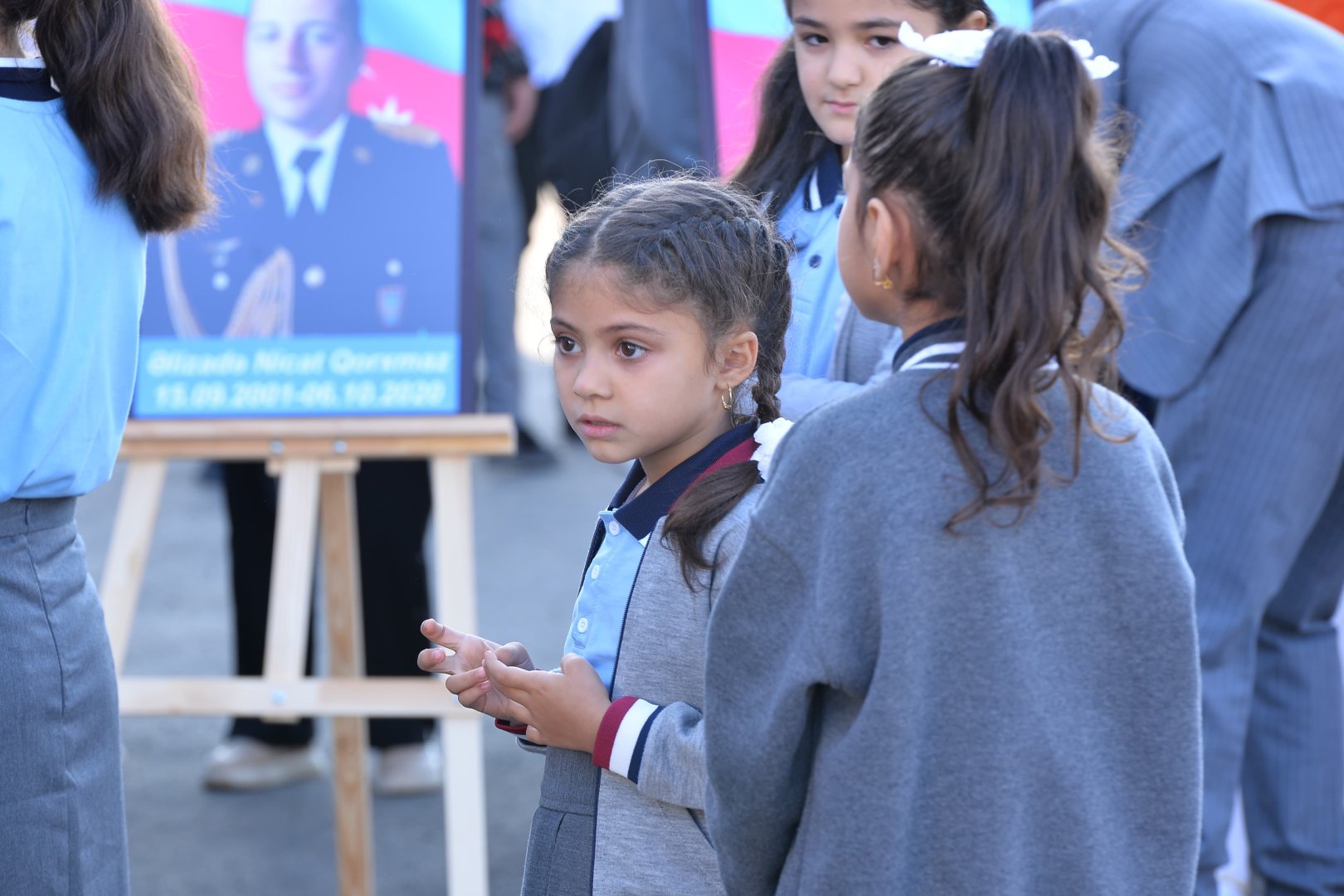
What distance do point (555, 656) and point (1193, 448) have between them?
7.92ft

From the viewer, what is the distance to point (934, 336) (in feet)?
4.25

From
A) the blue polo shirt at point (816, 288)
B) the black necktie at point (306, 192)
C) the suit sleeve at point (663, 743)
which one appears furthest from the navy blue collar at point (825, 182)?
the black necktie at point (306, 192)

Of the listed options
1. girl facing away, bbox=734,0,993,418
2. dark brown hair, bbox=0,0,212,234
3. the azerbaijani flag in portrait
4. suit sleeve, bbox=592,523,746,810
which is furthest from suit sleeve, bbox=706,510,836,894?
the azerbaijani flag in portrait

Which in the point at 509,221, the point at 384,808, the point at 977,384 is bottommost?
the point at 384,808

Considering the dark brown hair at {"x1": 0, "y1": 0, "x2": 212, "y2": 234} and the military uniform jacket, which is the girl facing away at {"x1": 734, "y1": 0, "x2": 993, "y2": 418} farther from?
the military uniform jacket

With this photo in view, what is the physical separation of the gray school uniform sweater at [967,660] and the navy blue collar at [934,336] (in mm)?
31

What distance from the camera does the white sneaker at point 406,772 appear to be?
3.75m

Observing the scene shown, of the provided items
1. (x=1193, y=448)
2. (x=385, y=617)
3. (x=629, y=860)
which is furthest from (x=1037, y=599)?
(x=385, y=617)

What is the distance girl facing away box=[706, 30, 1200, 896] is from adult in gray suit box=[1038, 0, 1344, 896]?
1.29m

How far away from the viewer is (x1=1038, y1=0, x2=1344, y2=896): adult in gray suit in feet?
8.25

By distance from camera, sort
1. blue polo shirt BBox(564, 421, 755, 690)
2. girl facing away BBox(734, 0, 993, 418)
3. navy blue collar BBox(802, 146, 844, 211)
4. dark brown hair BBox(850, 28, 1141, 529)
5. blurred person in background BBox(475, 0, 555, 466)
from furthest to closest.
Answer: blurred person in background BBox(475, 0, 555, 466) → navy blue collar BBox(802, 146, 844, 211) → girl facing away BBox(734, 0, 993, 418) → blue polo shirt BBox(564, 421, 755, 690) → dark brown hair BBox(850, 28, 1141, 529)

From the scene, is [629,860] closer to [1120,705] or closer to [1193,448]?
[1120,705]

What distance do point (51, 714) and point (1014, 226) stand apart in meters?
1.24

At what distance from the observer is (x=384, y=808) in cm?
369
